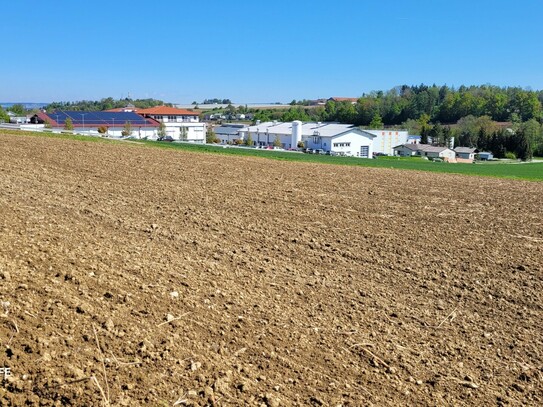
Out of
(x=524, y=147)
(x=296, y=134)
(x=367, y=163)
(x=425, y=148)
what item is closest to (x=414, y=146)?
(x=425, y=148)

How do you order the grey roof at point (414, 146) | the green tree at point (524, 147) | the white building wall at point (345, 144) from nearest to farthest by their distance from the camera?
1. the white building wall at point (345, 144)
2. the green tree at point (524, 147)
3. the grey roof at point (414, 146)

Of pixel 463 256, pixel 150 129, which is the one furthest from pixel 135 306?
pixel 150 129

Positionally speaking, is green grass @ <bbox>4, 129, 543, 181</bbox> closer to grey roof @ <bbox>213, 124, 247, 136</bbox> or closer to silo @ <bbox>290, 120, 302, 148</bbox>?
silo @ <bbox>290, 120, 302, 148</bbox>

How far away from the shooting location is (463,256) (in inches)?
369

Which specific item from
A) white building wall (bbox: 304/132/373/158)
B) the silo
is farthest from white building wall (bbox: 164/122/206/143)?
white building wall (bbox: 304/132/373/158)

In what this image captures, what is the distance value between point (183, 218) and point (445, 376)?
22.0 feet

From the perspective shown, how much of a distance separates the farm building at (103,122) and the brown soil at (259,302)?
193ft

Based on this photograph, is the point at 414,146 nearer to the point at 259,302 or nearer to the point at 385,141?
the point at 385,141

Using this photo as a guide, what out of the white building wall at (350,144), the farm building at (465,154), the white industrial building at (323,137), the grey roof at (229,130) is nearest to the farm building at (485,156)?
the farm building at (465,154)

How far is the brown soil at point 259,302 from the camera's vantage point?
4.67m

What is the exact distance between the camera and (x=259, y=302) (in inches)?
261

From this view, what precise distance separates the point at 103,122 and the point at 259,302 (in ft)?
233

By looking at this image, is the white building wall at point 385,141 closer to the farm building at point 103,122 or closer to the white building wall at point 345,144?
the white building wall at point 345,144

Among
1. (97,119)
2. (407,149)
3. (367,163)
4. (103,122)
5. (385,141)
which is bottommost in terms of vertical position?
(407,149)
